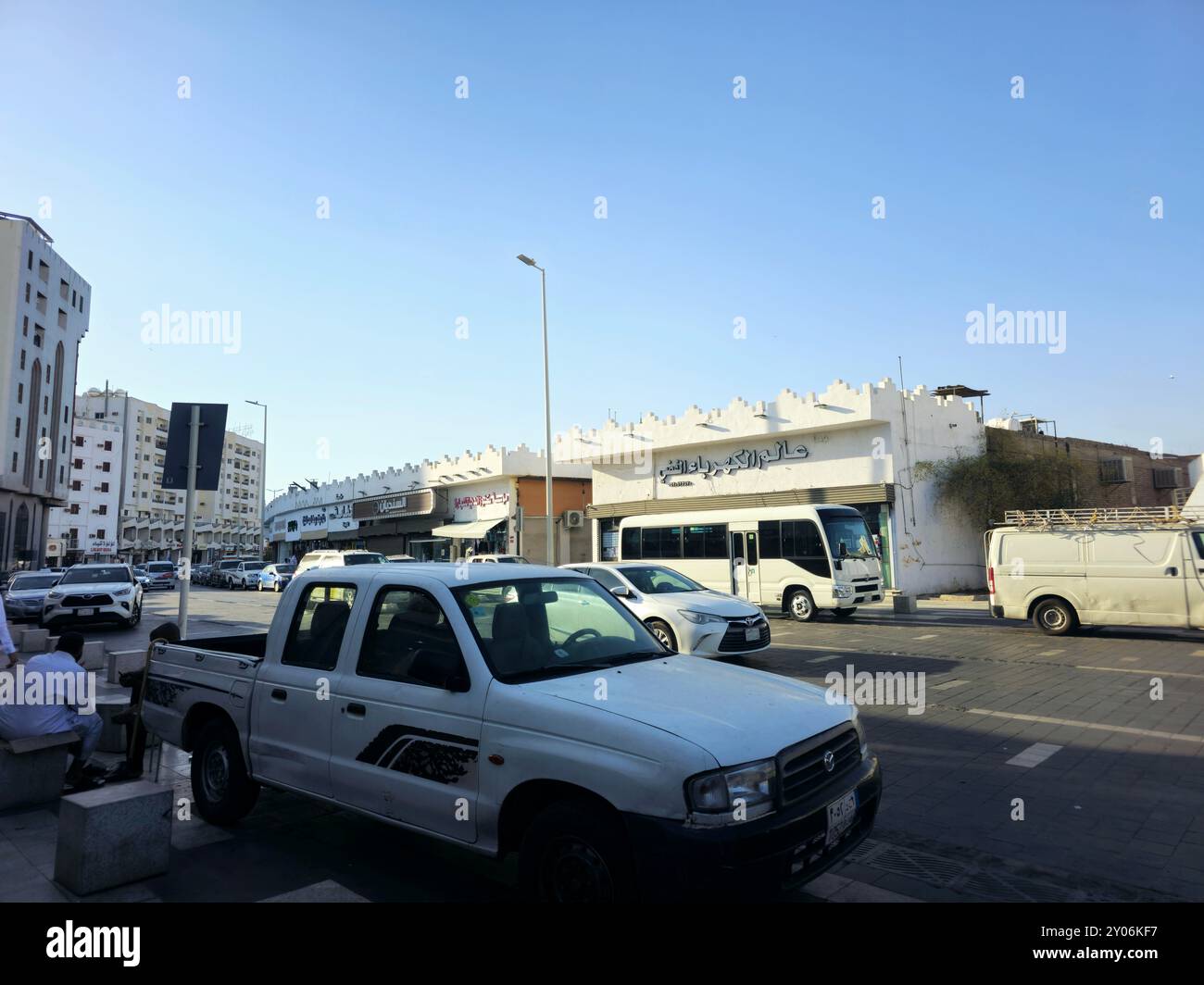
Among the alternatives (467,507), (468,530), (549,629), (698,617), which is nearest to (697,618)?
(698,617)

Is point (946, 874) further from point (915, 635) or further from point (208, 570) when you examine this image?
point (208, 570)

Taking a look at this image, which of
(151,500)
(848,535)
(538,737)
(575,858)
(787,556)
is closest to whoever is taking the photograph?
(575,858)

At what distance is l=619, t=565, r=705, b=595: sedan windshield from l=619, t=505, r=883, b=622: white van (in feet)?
18.3

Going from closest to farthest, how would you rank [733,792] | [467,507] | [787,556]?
[733,792]
[787,556]
[467,507]

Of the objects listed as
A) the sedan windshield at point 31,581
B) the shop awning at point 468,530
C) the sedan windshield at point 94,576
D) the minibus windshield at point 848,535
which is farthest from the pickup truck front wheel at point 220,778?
the shop awning at point 468,530

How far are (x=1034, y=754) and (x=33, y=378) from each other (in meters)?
67.0

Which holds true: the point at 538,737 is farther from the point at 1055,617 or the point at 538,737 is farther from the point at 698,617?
the point at 1055,617

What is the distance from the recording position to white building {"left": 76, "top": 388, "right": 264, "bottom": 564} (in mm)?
98500

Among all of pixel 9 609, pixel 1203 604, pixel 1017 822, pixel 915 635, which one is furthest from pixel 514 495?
pixel 1017 822

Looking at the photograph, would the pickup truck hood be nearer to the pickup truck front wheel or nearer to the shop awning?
the pickup truck front wheel

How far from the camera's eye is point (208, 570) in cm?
5275

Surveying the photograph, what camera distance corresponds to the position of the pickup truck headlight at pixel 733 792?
298 centimetres

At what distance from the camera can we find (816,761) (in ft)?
11.4
